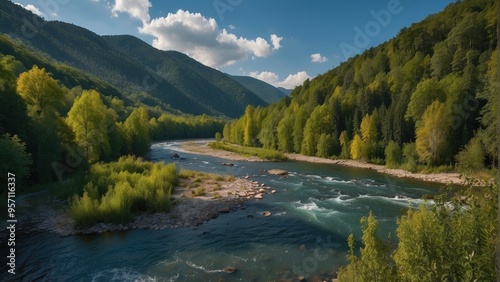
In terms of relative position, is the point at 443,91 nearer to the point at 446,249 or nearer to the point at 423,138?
the point at 423,138

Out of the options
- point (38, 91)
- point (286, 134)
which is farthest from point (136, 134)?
point (286, 134)

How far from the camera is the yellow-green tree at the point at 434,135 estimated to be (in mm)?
54875

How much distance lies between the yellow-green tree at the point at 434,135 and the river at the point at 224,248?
27.6m

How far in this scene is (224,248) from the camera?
22031mm

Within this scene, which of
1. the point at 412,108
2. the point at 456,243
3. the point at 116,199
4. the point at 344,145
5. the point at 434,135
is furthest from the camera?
the point at 344,145

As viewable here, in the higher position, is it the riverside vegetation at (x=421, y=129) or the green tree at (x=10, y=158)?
the riverside vegetation at (x=421, y=129)

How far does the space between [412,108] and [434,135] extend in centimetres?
1194

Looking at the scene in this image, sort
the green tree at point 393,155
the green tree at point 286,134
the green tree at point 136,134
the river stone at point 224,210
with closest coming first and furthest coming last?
1. the river stone at point 224,210
2. the green tree at point 393,155
3. the green tree at point 136,134
4. the green tree at point 286,134

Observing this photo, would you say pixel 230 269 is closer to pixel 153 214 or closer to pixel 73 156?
pixel 153 214

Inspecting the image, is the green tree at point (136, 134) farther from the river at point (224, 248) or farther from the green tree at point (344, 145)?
the green tree at point (344, 145)

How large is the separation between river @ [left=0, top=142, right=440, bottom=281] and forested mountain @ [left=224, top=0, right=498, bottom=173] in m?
20.3

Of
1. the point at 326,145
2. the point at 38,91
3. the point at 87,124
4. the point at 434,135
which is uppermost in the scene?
the point at 38,91

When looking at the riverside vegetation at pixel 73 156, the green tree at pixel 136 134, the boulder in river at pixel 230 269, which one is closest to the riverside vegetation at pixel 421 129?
the boulder in river at pixel 230 269

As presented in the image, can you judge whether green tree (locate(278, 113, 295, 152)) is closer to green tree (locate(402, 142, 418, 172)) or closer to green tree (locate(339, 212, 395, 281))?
green tree (locate(402, 142, 418, 172))
